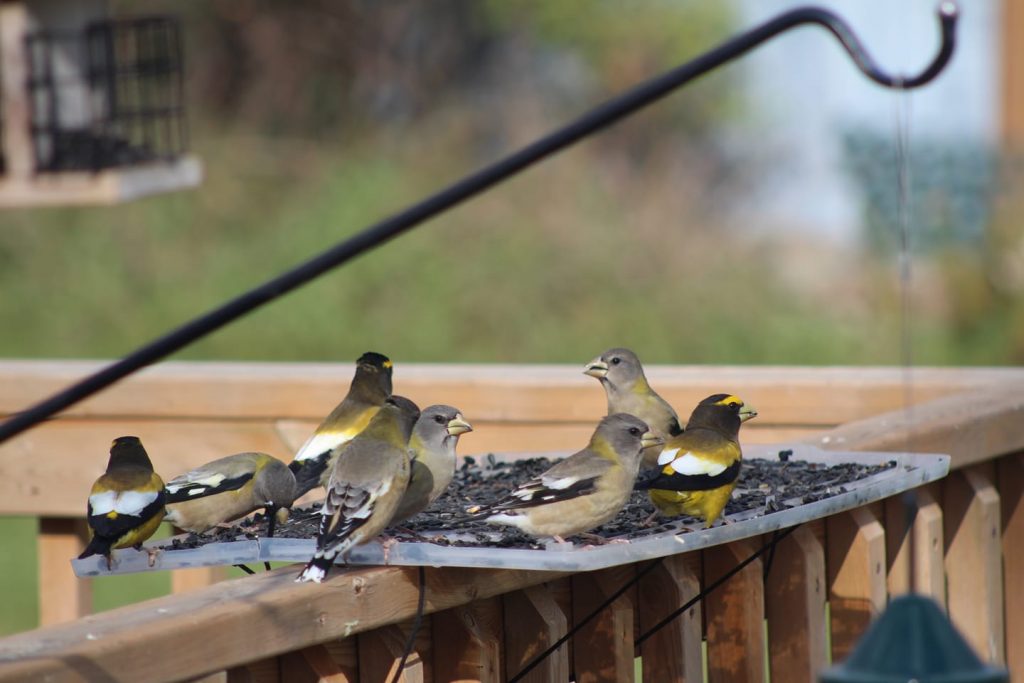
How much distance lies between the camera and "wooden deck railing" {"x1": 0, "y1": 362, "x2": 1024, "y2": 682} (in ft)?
6.10

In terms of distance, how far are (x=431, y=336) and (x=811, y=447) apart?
23.9 ft

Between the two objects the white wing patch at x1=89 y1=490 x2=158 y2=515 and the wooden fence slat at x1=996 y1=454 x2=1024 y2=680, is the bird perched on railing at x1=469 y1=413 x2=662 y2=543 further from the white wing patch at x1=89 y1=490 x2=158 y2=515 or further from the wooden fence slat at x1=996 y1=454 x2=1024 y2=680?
the wooden fence slat at x1=996 y1=454 x2=1024 y2=680

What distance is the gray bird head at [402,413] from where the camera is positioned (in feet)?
7.85

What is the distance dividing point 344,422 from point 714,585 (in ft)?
2.31

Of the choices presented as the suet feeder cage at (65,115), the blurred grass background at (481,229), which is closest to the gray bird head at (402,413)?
the suet feeder cage at (65,115)

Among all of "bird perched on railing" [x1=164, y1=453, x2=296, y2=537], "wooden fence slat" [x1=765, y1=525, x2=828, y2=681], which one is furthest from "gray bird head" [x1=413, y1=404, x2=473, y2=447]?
"wooden fence slat" [x1=765, y1=525, x2=828, y2=681]

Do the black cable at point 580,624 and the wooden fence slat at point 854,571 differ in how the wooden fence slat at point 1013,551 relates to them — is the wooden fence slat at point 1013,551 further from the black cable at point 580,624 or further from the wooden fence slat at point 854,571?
the black cable at point 580,624

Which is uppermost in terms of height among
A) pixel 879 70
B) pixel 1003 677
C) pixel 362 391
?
pixel 879 70

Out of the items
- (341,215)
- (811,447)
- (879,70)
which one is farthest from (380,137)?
(879,70)

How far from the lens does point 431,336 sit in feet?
33.3

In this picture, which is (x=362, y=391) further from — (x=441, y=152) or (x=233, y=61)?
(x=233, y=61)

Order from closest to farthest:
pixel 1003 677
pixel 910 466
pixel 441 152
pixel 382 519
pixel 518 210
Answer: pixel 1003 677, pixel 382 519, pixel 910 466, pixel 518 210, pixel 441 152

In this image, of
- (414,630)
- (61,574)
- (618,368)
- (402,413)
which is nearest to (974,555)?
(618,368)

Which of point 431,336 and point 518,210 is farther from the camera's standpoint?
point 518,210
